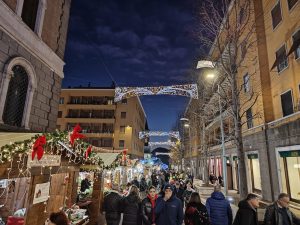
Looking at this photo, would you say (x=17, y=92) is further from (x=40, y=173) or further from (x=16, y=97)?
(x=40, y=173)

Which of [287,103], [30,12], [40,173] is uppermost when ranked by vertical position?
[30,12]

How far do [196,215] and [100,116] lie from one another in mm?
49461

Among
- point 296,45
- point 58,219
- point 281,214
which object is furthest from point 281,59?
point 58,219

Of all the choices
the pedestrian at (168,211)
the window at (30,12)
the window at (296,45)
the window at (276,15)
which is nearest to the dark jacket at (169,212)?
the pedestrian at (168,211)

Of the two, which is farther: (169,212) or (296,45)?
(296,45)

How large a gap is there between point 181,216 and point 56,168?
14.0 feet

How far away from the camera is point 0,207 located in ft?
23.8

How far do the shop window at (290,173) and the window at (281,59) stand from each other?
5.71m

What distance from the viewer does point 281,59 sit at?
16.0m

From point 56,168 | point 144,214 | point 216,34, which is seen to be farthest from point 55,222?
point 216,34

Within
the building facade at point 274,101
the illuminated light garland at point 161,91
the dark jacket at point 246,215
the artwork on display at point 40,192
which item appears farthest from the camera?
the illuminated light garland at point 161,91

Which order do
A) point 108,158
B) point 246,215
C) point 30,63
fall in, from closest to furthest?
point 246,215, point 30,63, point 108,158

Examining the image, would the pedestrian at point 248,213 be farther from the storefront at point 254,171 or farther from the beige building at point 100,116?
the beige building at point 100,116

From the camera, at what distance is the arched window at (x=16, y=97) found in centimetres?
849
